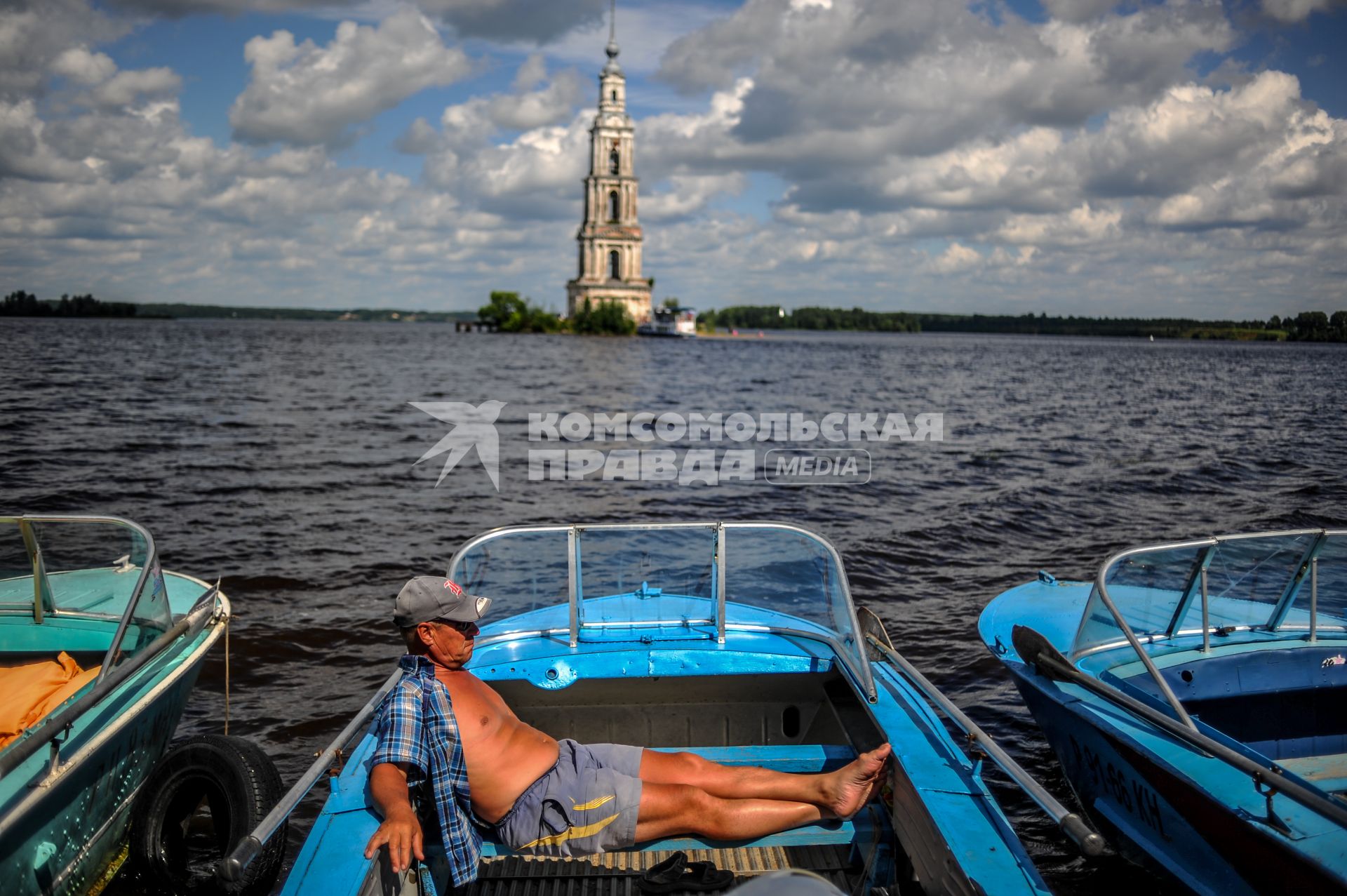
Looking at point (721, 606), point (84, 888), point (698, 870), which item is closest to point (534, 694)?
point (721, 606)

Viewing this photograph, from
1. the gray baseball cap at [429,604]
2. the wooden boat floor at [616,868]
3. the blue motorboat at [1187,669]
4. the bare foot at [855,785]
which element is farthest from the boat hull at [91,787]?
the blue motorboat at [1187,669]

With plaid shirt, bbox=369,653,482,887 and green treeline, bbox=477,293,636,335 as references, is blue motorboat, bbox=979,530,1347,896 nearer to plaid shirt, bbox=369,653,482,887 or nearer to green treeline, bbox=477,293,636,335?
plaid shirt, bbox=369,653,482,887

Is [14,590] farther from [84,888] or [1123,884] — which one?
[1123,884]

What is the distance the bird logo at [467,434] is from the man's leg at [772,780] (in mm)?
16528

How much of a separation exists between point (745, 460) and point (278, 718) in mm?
18513

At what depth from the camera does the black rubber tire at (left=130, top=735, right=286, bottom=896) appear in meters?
5.87

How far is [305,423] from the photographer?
3141cm

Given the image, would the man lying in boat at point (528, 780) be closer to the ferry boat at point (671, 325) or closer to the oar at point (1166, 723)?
the oar at point (1166, 723)

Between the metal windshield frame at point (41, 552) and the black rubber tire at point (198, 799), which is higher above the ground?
the metal windshield frame at point (41, 552)

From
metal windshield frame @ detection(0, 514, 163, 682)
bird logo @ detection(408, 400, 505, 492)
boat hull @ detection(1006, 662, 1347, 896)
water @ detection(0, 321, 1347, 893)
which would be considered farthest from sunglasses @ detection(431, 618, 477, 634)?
bird logo @ detection(408, 400, 505, 492)

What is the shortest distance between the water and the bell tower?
10122cm

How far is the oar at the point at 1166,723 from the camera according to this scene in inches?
153

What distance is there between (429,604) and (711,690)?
97.5 inches

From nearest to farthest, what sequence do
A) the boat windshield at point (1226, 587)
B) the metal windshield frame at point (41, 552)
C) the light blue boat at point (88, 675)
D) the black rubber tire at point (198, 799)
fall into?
the light blue boat at point (88, 675), the black rubber tire at point (198, 799), the boat windshield at point (1226, 587), the metal windshield frame at point (41, 552)
